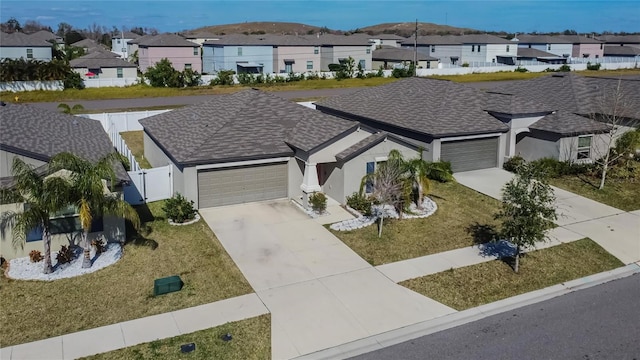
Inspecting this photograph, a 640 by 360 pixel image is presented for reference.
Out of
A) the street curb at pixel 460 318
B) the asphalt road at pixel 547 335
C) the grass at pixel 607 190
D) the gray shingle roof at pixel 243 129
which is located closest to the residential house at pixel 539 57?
A: the grass at pixel 607 190

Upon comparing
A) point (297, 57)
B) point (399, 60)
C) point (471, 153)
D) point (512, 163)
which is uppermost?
point (297, 57)

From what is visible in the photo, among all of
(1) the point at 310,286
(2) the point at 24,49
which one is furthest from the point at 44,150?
(2) the point at 24,49

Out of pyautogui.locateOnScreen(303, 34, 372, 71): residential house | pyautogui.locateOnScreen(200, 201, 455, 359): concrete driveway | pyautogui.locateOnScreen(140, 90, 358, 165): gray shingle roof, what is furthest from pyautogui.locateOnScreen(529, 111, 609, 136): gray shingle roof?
pyautogui.locateOnScreen(303, 34, 372, 71): residential house

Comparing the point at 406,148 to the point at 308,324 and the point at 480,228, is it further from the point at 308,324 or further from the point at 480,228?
the point at 308,324

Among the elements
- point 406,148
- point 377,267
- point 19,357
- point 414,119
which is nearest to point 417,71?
point 414,119

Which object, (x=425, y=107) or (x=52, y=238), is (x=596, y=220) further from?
(x=52, y=238)
